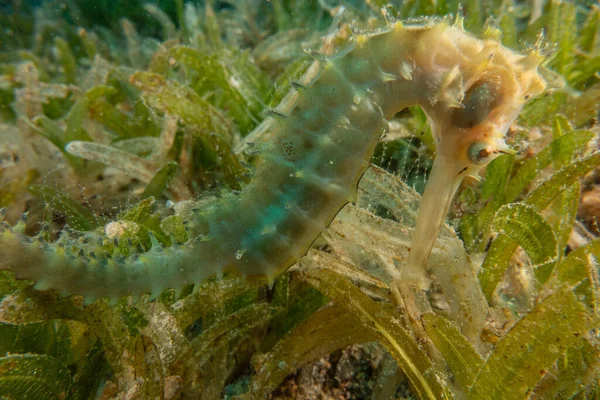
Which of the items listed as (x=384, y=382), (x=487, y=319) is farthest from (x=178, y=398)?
(x=487, y=319)

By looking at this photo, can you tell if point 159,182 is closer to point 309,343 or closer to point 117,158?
point 117,158

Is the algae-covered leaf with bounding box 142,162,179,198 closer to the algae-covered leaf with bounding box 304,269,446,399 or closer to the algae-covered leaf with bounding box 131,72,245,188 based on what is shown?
the algae-covered leaf with bounding box 131,72,245,188

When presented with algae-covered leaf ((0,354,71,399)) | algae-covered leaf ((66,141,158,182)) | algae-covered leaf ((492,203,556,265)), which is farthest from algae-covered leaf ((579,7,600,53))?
algae-covered leaf ((0,354,71,399))

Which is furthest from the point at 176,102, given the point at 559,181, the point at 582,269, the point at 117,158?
the point at 582,269

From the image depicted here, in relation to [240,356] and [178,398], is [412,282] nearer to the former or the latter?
[240,356]

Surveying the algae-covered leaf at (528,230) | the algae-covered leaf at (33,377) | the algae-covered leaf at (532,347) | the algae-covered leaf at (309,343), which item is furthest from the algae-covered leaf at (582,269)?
the algae-covered leaf at (33,377)

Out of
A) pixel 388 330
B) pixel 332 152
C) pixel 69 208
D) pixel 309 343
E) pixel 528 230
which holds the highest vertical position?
pixel 528 230

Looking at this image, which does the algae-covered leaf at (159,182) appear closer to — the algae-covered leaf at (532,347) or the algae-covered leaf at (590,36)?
the algae-covered leaf at (532,347)
